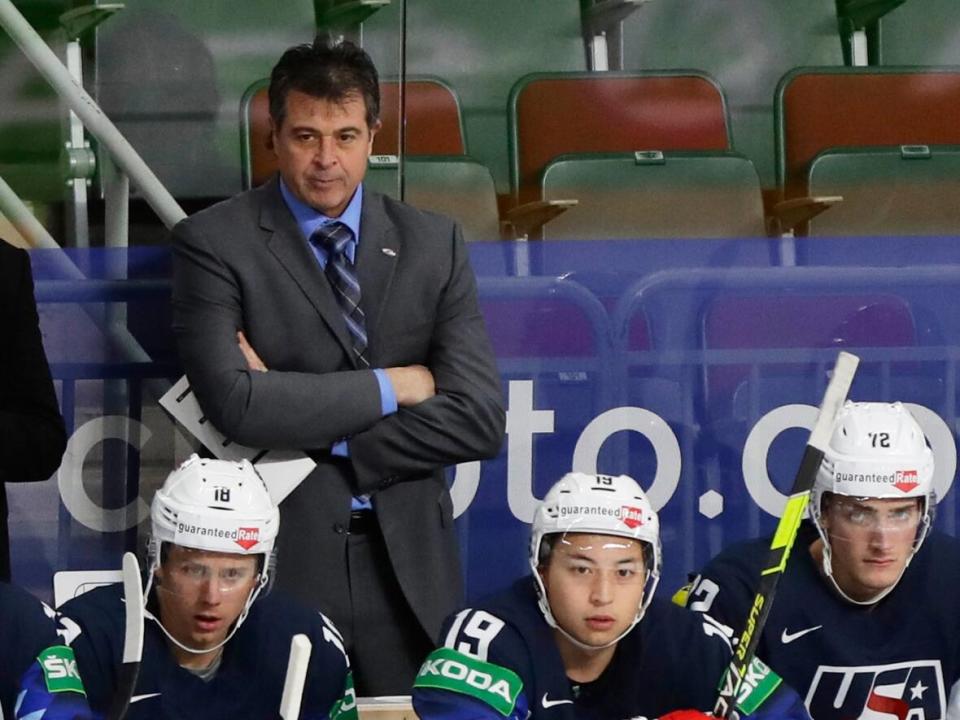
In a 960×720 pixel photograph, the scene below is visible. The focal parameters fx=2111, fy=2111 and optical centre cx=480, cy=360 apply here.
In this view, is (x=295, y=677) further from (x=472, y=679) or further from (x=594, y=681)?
(x=594, y=681)

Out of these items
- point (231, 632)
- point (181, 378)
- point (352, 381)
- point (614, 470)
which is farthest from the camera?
point (614, 470)

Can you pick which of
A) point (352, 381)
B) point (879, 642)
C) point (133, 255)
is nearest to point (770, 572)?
point (879, 642)

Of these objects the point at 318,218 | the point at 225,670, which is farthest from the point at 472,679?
the point at 318,218

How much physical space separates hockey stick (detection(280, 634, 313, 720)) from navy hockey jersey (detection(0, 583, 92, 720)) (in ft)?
1.08

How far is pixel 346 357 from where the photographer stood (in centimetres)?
400

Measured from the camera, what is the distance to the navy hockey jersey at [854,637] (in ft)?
12.7

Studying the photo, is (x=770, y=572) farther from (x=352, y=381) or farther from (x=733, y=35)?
(x=733, y=35)

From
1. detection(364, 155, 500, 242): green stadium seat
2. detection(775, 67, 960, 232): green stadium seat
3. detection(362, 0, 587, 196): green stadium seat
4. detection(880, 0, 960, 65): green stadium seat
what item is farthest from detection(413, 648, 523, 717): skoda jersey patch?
detection(880, 0, 960, 65): green stadium seat

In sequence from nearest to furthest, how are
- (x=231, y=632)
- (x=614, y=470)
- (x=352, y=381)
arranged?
(x=231, y=632), (x=352, y=381), (x=614, y=470)

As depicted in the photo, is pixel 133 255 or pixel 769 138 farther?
pixel 769 138

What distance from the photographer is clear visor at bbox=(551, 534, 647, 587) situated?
354 centimetres

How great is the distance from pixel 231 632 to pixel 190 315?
2.22 feet

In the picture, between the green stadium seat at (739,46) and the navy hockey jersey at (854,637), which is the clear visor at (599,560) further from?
the green stadium seat at (739,46)

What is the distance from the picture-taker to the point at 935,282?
4.61 metres
